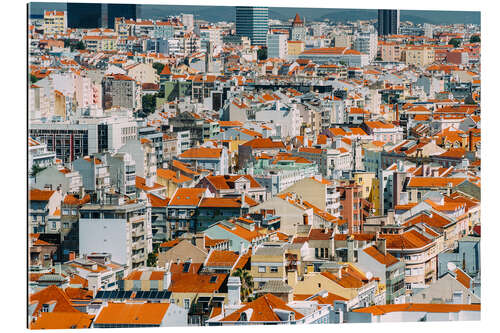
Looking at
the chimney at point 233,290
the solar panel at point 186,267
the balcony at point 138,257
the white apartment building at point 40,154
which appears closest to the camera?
the chimney at point 233,290

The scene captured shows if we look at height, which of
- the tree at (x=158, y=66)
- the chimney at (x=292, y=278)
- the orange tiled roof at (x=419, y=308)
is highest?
the tree at (x=158, y=66)

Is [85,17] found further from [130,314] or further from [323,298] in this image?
[130,314]

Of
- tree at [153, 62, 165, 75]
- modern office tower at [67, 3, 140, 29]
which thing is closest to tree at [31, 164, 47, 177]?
modern office tower at [67, 3, 140, 29]

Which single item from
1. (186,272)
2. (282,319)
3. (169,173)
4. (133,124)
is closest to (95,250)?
(186,272)

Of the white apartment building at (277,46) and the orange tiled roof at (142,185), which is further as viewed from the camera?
the white apartment building at (277,46)

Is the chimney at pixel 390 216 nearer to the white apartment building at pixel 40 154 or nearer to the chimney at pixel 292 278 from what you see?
the chimney at pixel 292 278

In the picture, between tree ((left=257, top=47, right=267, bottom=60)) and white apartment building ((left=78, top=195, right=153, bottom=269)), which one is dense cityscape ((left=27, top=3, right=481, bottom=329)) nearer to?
white apartment building ((left=78, top=195, right=153, bottom=269))

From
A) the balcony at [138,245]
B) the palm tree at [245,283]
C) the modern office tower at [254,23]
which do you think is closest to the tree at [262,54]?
the modern office tower at [254,23]
